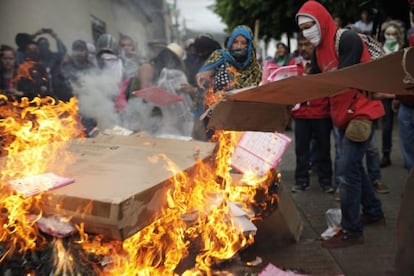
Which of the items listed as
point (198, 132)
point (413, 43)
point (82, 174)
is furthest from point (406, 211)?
point (198, 132)

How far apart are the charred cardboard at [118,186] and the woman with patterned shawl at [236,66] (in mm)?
1690

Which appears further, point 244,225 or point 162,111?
point 162,111

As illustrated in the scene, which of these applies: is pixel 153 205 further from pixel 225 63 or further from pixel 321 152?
pixel 321 152

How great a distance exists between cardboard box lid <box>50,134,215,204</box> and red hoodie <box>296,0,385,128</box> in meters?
1.23

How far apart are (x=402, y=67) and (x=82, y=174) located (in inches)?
70.0

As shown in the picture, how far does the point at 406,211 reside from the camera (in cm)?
172

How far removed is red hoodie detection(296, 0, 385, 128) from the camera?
3410mm

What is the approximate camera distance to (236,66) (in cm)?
457

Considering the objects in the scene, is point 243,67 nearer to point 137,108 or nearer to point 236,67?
point 236,67

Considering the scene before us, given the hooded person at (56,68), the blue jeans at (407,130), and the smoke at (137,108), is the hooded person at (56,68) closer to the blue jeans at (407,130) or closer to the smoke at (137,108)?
the smoke at (137,108)

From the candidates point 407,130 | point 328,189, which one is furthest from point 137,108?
point 407,130

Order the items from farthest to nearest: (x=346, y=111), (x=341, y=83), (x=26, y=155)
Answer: (x=346, y=111)
(x=26, y=155)
(x=341, y=83)

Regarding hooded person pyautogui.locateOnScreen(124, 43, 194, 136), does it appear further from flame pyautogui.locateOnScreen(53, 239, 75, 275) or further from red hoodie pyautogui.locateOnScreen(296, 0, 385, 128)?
flame pyautogui.locateOnScreen(53, 239, 75, 275)

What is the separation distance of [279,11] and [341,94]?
38.5 ft
